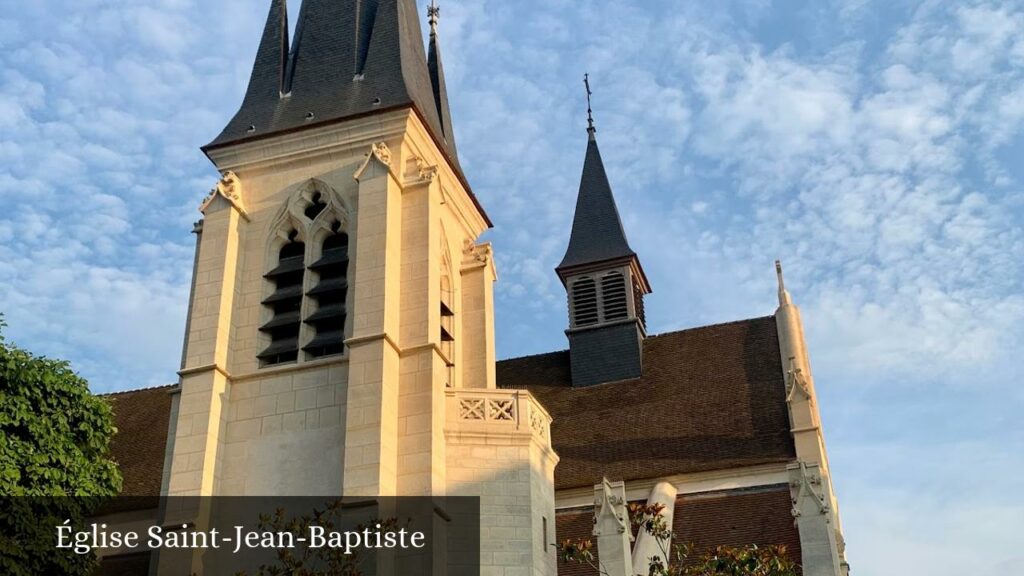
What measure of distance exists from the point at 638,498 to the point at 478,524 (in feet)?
26.3

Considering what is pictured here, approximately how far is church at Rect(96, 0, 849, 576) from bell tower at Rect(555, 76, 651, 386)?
5.50 feet

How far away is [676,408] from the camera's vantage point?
85.1 ft

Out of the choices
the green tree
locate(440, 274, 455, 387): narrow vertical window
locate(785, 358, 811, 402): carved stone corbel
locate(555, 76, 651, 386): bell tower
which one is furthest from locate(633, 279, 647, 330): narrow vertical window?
the green tree

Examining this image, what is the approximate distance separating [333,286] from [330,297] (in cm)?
24

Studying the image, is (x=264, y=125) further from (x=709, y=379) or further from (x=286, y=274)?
(x=709, y=379)

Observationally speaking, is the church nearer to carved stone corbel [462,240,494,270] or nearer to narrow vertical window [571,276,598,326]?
carved stone corbel [462,240,494,270]

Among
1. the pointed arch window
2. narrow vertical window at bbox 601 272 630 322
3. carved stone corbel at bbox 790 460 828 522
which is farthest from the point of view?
narrow vertical window at bbox 601 272 630 322

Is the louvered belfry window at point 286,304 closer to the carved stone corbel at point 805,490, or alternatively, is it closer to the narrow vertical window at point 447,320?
the narrow vertical window at point 447,320

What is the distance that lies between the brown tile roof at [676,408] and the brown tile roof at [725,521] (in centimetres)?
67

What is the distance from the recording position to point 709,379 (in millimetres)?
26797

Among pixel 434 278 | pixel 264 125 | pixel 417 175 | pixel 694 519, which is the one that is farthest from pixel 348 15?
pixel 694 519

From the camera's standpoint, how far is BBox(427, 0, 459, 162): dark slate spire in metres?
22.6
